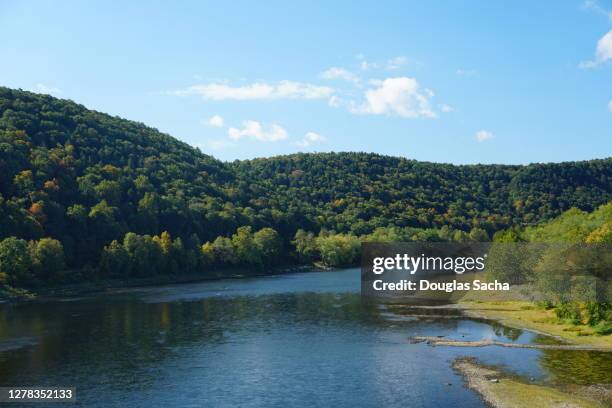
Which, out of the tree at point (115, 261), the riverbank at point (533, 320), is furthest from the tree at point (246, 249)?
the riverbank at point (533, 320)

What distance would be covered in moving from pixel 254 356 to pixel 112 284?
89615mm

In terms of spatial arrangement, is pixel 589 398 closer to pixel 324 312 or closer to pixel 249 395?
pixel 249 395

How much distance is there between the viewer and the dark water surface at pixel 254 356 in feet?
168

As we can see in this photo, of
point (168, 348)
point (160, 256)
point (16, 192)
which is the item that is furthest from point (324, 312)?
point (16, 192)

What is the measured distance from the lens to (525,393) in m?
48.1

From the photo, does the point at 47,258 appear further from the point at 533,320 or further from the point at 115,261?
the point at 533,320

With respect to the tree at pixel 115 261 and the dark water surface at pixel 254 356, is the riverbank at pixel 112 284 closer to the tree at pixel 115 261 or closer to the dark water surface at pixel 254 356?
the tree at pixel 115 261

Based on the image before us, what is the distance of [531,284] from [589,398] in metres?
58.9

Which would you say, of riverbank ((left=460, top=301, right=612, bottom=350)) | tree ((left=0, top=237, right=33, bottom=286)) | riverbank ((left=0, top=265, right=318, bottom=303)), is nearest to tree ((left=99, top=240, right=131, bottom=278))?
riverbank ((left=0, top=265, right=318, bottom=303))

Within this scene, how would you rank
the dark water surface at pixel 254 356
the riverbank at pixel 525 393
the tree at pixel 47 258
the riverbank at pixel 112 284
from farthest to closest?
the tree at pixel 47 258, the riverbank at pixel 112 284, the dark water surface at pixel 254 356, the riverbank at pixel 525 393

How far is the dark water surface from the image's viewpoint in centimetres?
5122

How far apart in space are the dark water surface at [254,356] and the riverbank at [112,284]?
1324cm

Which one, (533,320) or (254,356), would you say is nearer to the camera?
(254,356)

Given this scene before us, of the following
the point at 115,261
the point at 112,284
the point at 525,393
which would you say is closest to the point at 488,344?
the point at 525,393
